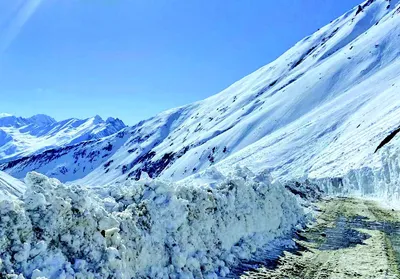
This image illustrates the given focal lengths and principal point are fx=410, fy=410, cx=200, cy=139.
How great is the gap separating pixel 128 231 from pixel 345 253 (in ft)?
25.6

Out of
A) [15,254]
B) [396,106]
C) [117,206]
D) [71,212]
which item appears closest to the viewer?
[15,254]

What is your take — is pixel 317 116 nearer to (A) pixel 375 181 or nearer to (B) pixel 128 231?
(A) pixel 375 181

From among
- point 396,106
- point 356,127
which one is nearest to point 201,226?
point 396,106

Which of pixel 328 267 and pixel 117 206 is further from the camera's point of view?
pixel 328 267

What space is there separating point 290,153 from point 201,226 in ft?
243

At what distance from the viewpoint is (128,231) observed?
884 centimetres

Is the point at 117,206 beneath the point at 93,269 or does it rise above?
above

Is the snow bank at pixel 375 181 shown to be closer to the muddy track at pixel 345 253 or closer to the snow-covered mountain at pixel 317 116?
the snow-covered mountain at pixel 317 116

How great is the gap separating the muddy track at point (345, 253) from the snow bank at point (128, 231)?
1.38 m

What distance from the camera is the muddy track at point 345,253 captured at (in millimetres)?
10781

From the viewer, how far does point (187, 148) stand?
167 m

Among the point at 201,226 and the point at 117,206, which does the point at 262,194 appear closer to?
the point at 201,226

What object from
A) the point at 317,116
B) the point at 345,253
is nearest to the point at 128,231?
the point at 345,253

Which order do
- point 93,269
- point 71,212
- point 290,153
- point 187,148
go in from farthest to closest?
1. point 187,148
2. point 290,153
3. point 71,212
4. point 93,269
